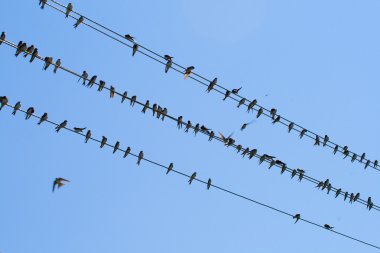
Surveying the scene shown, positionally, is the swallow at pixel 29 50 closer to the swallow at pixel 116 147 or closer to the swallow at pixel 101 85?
the swallow at pixel 101 85

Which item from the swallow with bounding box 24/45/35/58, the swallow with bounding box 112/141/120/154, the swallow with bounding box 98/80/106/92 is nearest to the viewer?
the swallow with bounding box 24/45/35/58

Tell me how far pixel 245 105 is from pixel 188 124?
1.87 meters

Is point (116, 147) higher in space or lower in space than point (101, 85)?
lower

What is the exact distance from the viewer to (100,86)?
1417cm

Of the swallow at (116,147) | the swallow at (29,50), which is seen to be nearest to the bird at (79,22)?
the swallow at (29,50)

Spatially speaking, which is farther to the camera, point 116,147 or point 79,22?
point 116,147

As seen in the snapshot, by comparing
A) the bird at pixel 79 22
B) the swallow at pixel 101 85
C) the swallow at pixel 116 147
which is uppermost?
the bird at pixel 79 22

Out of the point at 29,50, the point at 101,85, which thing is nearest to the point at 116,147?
the point at 101,85

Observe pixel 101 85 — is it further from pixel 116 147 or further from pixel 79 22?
pixel 79 22

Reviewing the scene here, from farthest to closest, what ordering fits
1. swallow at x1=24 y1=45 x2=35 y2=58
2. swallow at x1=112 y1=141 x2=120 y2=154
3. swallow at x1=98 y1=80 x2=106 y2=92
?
swallow at x1=112 y1=141 x2=120 y2=154 → swallow at x1=98 y1=80 x2=106 y2=92 → swallow at x1=24 y1=45 x2=35 y2=58

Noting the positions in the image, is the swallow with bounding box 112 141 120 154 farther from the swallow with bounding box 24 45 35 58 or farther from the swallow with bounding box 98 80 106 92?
the swallow with bounding box 24 45 35 58

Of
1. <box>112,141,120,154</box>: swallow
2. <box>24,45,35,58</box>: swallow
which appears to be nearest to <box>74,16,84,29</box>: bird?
<box>24,45,35,58</box>: swallow

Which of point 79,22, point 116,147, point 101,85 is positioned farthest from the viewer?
point 116,147

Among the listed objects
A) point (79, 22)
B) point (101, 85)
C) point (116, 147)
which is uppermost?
point (79, 22)
